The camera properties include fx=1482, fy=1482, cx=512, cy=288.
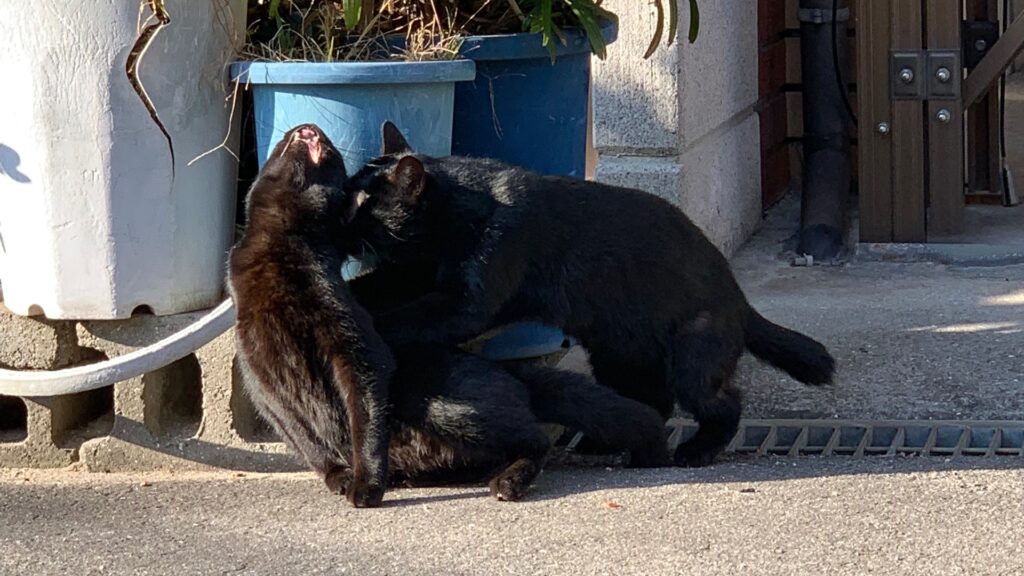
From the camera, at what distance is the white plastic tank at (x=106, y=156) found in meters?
3.33

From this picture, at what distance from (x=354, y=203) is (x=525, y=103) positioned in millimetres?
621

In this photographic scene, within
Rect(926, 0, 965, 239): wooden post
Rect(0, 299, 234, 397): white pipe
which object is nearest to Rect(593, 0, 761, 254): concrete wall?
Rect(926, 0, 965, 239): wooden post

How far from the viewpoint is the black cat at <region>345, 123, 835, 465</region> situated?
3293 millimetres

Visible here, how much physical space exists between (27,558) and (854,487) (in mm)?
1704

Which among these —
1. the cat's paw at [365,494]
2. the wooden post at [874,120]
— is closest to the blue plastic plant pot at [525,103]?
the cat's paw at [365,494]

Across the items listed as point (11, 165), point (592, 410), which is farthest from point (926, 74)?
point (11, 165)

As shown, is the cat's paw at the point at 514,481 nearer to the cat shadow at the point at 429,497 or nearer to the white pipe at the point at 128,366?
the cat shadow at the point at 429,497

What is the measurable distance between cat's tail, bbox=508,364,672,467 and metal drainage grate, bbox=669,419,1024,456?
38 centimetres

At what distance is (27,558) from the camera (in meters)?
2.92

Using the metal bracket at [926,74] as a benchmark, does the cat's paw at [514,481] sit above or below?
below

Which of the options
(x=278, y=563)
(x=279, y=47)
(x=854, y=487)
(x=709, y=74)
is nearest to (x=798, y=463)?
(x=854, y=487)

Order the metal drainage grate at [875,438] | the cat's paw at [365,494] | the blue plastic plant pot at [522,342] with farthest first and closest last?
1. the blue plastic plant pot at [522,342]
2. the metal drainage grate at [875,438]
3. the cat's paw at [365,494]

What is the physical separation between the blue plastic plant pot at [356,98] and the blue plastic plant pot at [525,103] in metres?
0.18

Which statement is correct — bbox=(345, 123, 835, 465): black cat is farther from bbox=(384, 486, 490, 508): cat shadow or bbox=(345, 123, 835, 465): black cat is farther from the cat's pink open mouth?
bbox=(384, 486, 490, 508): cat shadow
